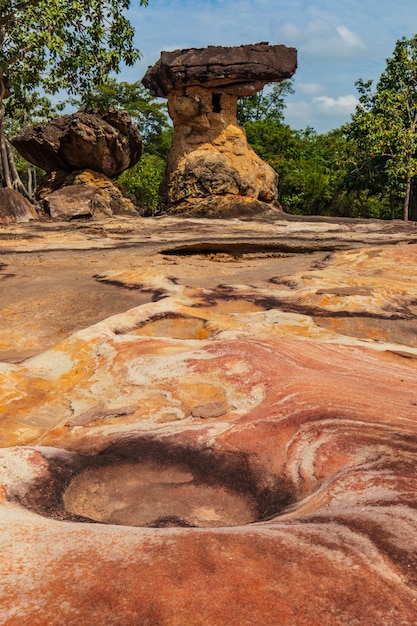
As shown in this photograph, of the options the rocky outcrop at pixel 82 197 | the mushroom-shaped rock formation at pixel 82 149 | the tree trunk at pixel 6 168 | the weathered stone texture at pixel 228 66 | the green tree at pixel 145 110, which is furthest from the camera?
the green tree at pixel 145 110

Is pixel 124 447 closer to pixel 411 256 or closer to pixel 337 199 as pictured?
pixel 411 256

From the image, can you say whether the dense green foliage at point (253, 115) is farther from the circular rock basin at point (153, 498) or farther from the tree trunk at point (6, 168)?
the circular rock basin at point (153, 498)

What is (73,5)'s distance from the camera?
14773mm

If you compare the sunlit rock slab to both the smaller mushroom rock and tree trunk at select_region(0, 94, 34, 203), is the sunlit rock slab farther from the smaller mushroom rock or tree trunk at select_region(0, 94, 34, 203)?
the smaller mushroom rock

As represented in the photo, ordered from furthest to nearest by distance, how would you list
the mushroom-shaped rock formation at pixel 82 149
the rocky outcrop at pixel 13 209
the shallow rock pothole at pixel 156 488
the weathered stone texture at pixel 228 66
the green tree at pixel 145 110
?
the green tree at pixel 145 110
the mushroom-shaped rock formation at pixel 82 149
the weathered stone texture at pixel 228 66
the rocky outcrop at pixel 13 209
the shallow rock pothole at pixel 156 488

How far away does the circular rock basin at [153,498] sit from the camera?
2230 mm

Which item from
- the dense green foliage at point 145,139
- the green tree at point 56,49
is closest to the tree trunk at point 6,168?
the green tree at point 56,49

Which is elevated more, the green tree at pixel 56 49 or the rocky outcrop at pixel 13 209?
the green tree at pixel 56 49

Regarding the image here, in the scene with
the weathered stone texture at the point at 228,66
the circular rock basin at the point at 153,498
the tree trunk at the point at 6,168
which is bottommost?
the circular rock basin at the point at 153,498

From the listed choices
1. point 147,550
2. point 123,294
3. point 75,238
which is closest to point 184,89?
point 75,238

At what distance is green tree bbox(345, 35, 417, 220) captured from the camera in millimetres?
20125

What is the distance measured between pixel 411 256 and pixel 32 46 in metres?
12.9

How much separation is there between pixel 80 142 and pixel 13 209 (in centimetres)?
519

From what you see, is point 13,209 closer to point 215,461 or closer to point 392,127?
point 215,461
